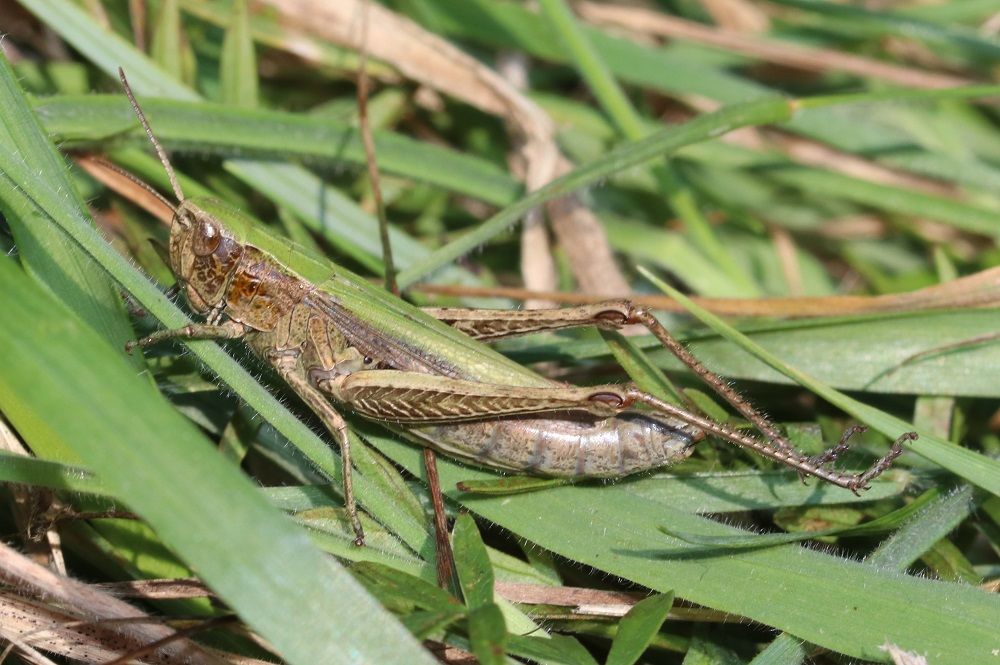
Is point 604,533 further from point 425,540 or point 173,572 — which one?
point 173,572

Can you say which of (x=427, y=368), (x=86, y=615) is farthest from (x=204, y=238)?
(x=86, y=615)

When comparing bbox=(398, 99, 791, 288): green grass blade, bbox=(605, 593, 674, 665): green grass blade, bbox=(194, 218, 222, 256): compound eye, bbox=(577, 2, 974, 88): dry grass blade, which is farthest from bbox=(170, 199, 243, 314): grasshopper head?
bbox=(577, 2, 974, 88): dry grass blade

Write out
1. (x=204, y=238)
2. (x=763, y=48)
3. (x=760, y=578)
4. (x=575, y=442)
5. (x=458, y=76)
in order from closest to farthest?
(x=760, y=578)
(x=575, y=442)
(x=204, y=238)
(x=458, y=76)
(x=763, y=48)

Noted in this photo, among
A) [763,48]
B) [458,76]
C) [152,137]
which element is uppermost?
[763,48]

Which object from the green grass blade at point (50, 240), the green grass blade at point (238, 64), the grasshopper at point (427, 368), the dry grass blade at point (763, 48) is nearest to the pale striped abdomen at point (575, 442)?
the grasshopper at point (427, 368)

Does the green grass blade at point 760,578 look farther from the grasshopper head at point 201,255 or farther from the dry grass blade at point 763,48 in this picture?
the dry grass blade at point 763,48

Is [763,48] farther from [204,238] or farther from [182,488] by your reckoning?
[182,488]


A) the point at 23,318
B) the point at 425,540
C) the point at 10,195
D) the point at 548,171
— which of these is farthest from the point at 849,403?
the point at 10,195
